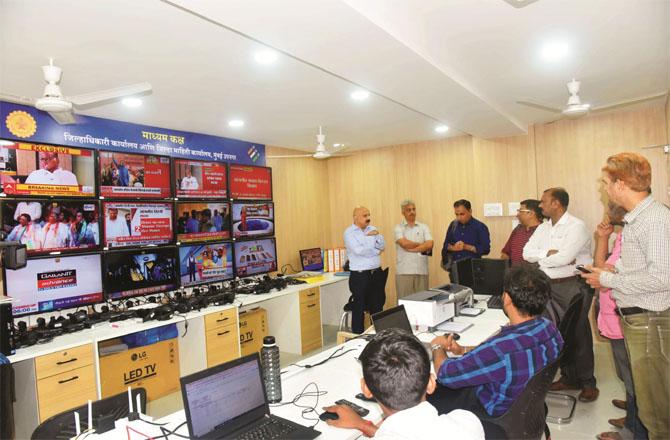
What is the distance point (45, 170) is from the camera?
3547 mm

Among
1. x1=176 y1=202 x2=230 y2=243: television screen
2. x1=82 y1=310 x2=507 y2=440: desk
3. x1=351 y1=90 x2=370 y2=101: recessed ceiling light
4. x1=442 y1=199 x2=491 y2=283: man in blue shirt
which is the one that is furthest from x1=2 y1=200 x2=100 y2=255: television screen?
x1=442 y1=199 x2=491 y2=283: man in blue shirt

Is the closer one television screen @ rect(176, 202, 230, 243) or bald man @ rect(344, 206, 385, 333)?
television screen @ rect(176, 202, 230, 243)

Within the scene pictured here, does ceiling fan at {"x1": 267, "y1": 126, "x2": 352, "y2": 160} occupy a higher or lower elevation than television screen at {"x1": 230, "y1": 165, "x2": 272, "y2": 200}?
higher

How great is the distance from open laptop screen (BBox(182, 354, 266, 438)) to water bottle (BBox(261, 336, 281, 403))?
7.0 inches

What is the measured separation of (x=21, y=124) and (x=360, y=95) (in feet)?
9.46

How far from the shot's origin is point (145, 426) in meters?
1.77

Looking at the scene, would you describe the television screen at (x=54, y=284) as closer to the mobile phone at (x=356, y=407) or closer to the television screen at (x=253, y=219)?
the television screen at (x=253, y=219)

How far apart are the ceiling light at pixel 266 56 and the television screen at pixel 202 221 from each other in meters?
2.31

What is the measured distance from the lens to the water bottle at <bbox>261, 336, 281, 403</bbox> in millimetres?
1955

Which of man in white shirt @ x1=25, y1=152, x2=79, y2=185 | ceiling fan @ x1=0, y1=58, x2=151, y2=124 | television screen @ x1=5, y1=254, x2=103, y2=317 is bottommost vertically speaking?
television screen @ x1=5, y1=254, x2=103, y2=317

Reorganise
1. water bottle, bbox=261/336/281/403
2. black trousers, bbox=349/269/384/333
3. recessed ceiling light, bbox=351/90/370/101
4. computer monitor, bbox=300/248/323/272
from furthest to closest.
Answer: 1. computer monitor, bbox=300/248/323/272
2. black trousers, bbox=349/269/384/333
3. recessed ceiling light, bbox=351/90/370/101
4. water bottle, bbox=261/336/281/403

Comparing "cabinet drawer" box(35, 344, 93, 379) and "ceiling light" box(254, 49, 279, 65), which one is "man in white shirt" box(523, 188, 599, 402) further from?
"cabinet drawer" box(35, 344, 93, 379)

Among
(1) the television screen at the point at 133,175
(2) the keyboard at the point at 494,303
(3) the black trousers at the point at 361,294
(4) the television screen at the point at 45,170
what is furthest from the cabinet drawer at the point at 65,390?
(2) the keyboard at the point at 494,303

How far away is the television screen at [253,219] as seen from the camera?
5.22 m
